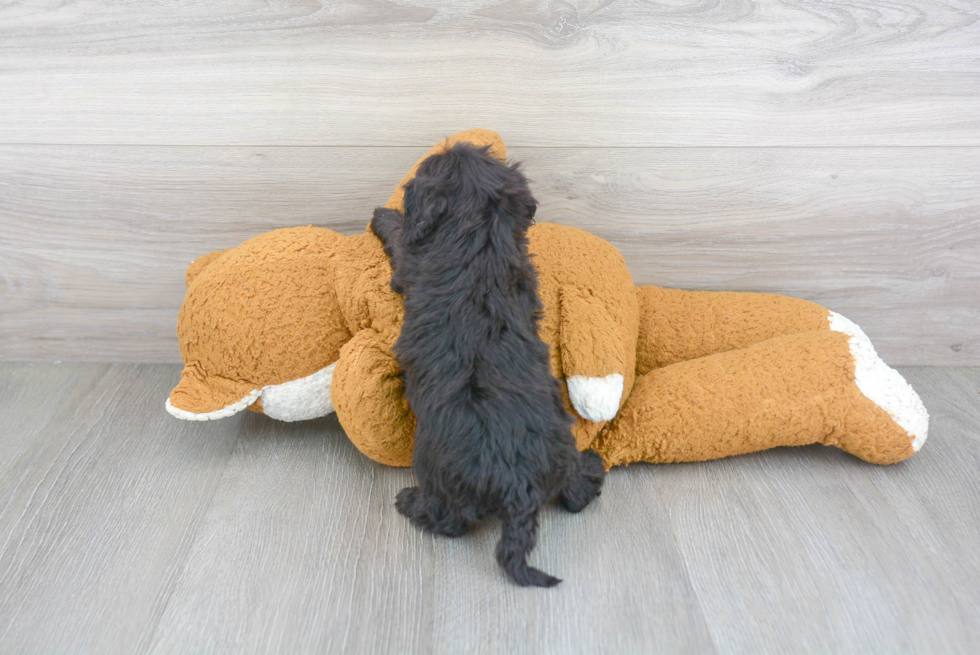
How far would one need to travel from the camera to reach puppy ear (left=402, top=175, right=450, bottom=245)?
781 millimetres

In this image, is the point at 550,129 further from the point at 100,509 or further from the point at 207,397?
the point at 100,509

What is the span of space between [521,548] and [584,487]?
160mm

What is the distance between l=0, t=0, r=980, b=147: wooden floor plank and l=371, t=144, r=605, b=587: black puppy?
1.07 feet

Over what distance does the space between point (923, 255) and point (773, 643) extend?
2.64ft

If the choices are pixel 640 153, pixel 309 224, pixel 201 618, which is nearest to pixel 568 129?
pixel 640 153

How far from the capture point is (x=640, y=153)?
1.11m

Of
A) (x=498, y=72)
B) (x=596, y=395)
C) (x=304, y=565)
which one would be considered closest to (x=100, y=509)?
(x=304, y=565)

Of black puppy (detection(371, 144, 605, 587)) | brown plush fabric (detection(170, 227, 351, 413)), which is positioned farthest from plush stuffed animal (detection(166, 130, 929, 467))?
black puppy (detection(371, 144, 605, 587))

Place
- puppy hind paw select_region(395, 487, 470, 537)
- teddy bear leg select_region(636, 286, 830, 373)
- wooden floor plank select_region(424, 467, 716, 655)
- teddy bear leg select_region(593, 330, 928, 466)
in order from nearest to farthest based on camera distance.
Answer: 1. wooden floor plank select_region(424, 467, 716, 655)
2. puppy hind paw select_region(395, 487, 470, 537)
3. teddy bear leg select_region(593, 330, 928, 466)
4. teddy bear leg select_region(636, 286, 830, 373)

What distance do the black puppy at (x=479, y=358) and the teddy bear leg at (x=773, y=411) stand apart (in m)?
0.20

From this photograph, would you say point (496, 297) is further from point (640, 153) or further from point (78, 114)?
point (78, 114)

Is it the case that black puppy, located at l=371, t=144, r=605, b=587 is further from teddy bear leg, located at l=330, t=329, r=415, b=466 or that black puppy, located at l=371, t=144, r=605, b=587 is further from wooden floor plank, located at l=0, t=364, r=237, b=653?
wooden floor plank, located at l=0, t=364, r=237, b=653

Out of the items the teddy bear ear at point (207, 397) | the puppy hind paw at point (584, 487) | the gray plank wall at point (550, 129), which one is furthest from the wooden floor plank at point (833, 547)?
the teddy bear ear at point (207, 397)

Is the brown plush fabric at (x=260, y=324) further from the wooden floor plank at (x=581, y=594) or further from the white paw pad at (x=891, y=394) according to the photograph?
the white paw pad at (x=891, y=394)
